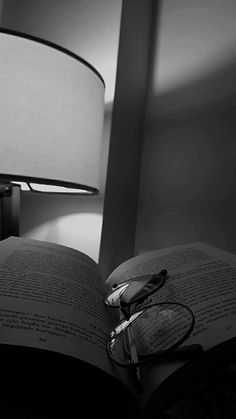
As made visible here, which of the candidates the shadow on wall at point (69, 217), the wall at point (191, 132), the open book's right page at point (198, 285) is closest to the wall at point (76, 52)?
the shadow on wall at point (69, 217)

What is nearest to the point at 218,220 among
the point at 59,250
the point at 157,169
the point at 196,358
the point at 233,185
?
the point at 233,185

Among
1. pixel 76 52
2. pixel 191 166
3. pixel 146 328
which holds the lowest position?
pixel 146 328

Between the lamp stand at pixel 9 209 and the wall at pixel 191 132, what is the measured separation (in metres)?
0.42

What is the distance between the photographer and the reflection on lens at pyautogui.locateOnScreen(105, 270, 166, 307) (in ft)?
1.36

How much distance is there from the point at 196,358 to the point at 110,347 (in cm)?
8

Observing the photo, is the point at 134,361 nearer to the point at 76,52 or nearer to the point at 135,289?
the point at 135,289

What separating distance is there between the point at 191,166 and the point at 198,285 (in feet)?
1.78

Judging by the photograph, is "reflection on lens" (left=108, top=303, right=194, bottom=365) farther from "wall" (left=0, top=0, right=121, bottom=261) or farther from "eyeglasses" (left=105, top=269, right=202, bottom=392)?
"wall" (left=0, top=0, right=121, bottom=261)

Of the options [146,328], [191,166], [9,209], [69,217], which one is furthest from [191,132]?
[146,328]

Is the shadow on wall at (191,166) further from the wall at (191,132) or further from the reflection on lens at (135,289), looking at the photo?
the reflection on lens at (135,289)

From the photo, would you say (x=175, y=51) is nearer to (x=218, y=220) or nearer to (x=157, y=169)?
(x=157, y=169)

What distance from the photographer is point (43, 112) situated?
0.56 meters

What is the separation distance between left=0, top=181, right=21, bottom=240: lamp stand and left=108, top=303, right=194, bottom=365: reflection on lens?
41 centimetres

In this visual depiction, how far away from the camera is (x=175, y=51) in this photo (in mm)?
944
